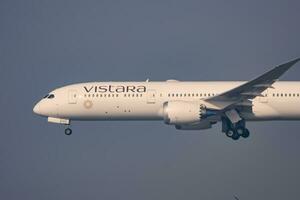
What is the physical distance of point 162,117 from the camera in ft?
252

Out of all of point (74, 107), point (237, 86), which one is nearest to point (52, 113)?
point (74, 107)

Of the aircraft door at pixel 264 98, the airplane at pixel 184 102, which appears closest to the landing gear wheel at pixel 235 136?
the airplane at pixel 184 102

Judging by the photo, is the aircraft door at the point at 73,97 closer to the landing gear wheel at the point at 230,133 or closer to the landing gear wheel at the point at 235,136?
the landing gear wheel at the point at 230,133

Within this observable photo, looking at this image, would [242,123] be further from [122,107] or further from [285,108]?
[122,107]

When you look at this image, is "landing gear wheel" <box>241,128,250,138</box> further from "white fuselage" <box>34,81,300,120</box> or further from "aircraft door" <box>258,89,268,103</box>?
"aircraft door" <box>258,89,268,103</box>

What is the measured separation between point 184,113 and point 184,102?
110 centimetres

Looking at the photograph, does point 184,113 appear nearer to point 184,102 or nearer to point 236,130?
point 184,102

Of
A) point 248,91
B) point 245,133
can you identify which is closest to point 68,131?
point 245,133

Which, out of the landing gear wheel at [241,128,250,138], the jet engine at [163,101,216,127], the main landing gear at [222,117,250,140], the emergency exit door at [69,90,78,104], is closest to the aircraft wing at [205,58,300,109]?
the jet engine at [163,101,216,127]

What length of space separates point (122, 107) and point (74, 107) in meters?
3.56

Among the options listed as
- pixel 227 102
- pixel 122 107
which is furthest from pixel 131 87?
pixel 227 102

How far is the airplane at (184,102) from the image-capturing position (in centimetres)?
7500

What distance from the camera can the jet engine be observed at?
7462 cm

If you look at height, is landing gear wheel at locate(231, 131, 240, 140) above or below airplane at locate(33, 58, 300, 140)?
below
